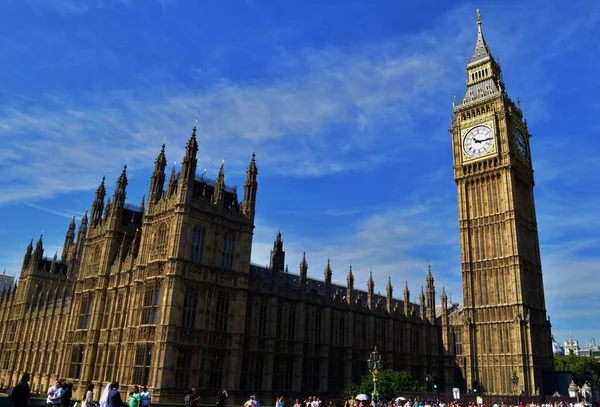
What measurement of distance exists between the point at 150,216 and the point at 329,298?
22.0 m

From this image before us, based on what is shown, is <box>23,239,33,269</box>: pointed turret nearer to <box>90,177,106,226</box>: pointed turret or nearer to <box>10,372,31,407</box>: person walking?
<box>90,177,106,226</box>: pointed turret

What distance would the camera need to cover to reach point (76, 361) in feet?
169

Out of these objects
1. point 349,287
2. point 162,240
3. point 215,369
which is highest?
point 162,240

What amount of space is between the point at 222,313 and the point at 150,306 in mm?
6400

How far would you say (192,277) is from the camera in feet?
141

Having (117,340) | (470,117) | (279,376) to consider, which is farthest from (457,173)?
(117,340)

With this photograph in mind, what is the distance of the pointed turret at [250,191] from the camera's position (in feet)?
161

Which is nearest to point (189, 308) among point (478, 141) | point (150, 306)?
point (150, 306)

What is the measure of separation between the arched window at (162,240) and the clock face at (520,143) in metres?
58.1

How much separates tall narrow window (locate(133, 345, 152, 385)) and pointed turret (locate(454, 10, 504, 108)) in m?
64.2

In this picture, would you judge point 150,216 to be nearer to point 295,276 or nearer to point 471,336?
point 295,276

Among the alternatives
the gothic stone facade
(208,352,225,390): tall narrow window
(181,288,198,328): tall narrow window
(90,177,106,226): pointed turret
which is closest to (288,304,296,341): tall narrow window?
the gothic stone facade

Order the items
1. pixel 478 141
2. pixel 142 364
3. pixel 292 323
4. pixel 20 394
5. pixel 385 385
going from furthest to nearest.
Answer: pixel 478 141 → pixel 292 323 → pixel 385 385 → pixel 142 364 → pixel 20 394

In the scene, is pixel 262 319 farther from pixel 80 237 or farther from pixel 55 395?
pixel 80 237
